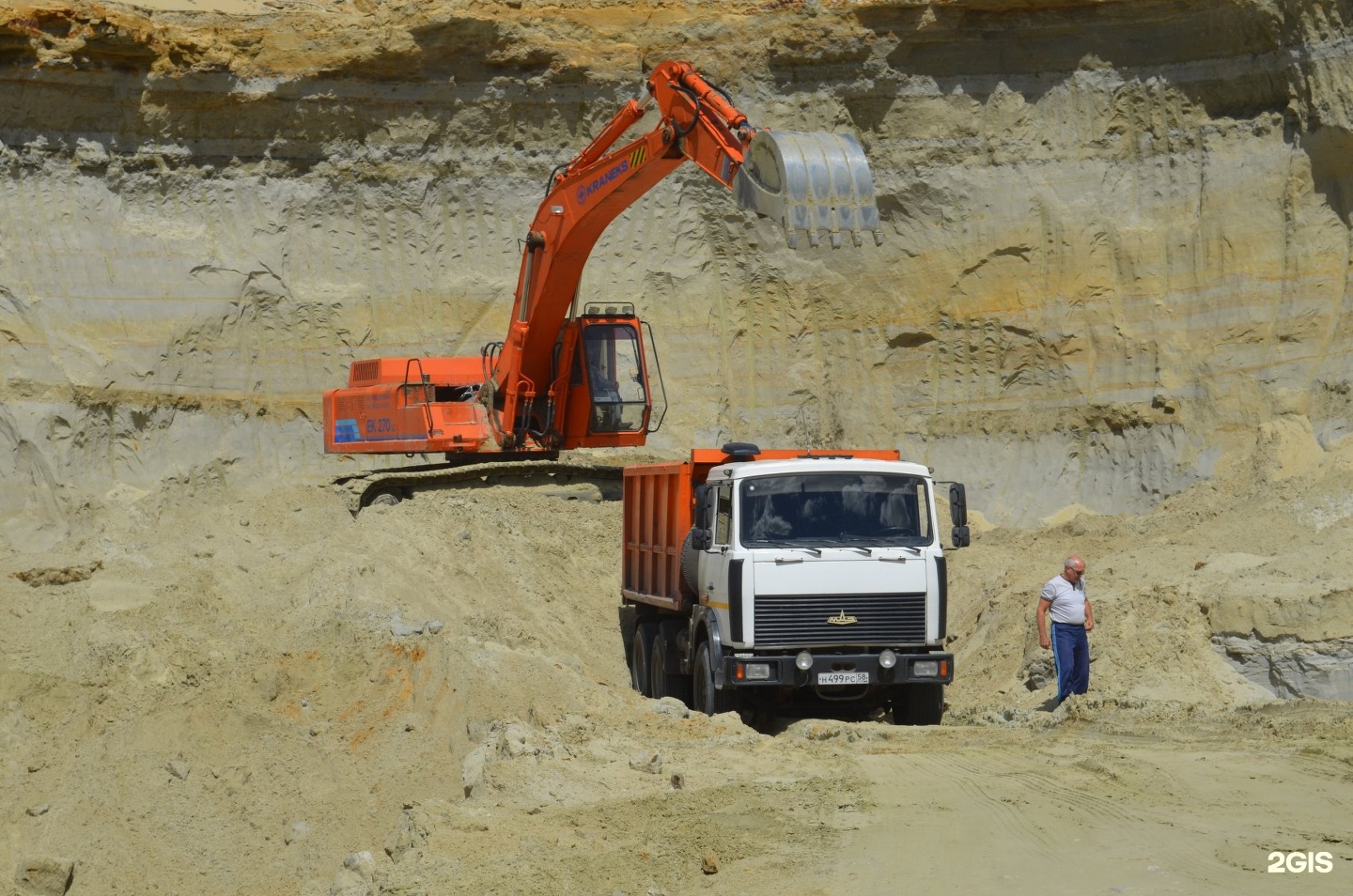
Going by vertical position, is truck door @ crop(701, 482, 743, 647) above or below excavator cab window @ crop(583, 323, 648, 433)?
below

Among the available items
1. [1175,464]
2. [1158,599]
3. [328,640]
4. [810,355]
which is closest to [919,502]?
[1158,599]

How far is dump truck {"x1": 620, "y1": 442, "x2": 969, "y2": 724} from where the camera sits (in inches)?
452

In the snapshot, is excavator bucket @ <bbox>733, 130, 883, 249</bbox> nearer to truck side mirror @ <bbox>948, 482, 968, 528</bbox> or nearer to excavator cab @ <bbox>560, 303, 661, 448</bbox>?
truck side mirror @ <bbox>948, 482, 968, 528</bbox>

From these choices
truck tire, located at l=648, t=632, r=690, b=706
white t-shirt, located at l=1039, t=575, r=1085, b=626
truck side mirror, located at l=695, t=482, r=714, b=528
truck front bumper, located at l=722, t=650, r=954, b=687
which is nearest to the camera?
truck front bumper, located at l=722, t=650, r=954, b=687

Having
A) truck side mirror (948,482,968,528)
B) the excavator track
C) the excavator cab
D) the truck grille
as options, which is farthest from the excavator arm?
the truck grille

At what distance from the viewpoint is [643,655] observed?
14.4 m

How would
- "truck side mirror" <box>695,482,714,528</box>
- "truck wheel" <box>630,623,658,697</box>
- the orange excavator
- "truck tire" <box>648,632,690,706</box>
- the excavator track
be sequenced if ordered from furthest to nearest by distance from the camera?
the excavator track < the orange excavator < "truck wheel" <box>630,623,658,697</box> < "truck tire" <box>648,632,690,706</box> < "truck side mirror" <box>695,482,714,528</box>

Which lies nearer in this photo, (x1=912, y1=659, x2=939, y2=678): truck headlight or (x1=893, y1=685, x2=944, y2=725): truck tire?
(x1=912, y1=659, x2=939, y2=678): truck headlight

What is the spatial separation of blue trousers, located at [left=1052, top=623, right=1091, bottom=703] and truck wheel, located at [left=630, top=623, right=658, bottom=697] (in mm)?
3745

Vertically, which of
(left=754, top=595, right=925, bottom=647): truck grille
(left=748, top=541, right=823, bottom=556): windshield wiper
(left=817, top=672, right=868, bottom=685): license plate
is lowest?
(left=817, top=672, right=868, bottom=685): license plate

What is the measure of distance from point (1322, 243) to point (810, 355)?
327 inches

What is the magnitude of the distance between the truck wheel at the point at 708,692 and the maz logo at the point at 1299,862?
5.18 meters

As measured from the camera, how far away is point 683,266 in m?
26.4

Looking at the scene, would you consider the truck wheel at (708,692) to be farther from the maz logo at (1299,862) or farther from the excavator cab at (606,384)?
the excavator cab at (606,384)
